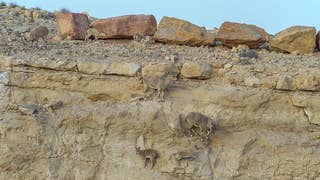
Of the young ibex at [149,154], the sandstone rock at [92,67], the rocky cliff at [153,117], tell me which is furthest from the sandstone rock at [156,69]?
the young ibex at [149,154]

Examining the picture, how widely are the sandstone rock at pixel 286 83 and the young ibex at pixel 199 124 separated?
3.58 ft

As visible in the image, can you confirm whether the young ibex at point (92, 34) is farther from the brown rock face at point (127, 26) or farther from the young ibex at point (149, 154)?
the young ibex at point (149, 154)

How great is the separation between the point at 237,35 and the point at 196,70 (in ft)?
5.20

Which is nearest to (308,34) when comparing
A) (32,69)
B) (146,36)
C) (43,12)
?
(146,36)

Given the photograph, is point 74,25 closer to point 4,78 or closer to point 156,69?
point 4,78

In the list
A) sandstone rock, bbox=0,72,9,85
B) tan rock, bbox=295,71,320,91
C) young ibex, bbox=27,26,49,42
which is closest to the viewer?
tan rock, bbox=295,71,320,91

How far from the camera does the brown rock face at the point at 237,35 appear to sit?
356 inches

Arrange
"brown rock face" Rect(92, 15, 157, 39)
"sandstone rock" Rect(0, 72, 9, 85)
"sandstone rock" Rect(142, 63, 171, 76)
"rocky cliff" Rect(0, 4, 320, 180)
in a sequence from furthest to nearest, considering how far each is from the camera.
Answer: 1. "brown rock face" Rect(92, 15, 157, 39)
2. "sandstone rock" Rect(0, 72, 9, 85)
3. "sandstone rock" Rect(142, 63, 171, 76)
4. "rocky cliff" Rect(0, 4, 320, 180)

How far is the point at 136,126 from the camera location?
25.6 ft

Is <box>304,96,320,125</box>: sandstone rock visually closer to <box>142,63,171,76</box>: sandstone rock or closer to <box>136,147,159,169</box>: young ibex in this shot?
<box>142,63,171,76</box>: sandstone rock

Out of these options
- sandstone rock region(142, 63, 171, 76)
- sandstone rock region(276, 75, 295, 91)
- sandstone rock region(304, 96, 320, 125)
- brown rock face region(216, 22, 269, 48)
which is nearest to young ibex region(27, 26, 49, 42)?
sandstone rock region(142, 63, 171, 76)

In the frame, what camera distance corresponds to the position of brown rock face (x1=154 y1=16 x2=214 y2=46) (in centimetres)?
902

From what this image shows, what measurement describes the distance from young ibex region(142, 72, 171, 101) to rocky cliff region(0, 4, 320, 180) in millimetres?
95

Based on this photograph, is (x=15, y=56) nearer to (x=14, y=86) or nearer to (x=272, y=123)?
(x=14, y=86)
